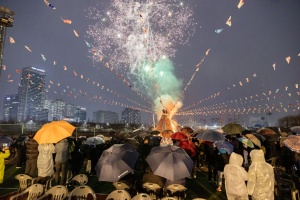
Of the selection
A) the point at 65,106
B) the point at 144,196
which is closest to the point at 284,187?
the point at 144,196

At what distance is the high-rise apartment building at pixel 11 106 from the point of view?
98.2 m

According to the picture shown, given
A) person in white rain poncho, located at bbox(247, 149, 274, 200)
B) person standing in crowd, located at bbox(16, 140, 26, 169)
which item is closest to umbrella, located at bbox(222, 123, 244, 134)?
person in white rain poncho, located at bbox(247, 149, 274, 200)

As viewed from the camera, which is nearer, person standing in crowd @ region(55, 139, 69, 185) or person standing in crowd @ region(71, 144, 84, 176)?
person standing in crowd @ region(55, 139, 69, 185)

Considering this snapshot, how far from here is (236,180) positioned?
5.34 metres

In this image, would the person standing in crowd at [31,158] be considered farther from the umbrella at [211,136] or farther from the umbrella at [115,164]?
the umbrella at [211,136]

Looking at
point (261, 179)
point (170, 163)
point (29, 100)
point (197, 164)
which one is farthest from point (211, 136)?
point (29, 100)

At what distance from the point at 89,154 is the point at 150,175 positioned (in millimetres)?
5200

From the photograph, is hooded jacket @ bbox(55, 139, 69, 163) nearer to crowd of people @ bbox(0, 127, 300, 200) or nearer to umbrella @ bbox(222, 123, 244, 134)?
crowd of people @ bbox(0, 127, 300, 200)

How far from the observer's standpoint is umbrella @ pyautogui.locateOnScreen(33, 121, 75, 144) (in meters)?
7.45

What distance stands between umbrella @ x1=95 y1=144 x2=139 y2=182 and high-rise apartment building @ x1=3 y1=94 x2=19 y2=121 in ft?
345

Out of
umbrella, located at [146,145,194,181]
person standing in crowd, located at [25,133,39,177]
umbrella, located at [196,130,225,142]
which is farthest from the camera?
umbrella, located at [196,130,225,142]

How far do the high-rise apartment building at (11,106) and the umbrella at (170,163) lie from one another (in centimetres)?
10580

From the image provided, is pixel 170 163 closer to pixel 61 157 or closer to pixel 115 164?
pixel 115 164

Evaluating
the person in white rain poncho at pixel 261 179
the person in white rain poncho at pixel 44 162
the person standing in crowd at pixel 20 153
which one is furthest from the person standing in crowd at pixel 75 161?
the person in white rain poncho at pixel 261 179
